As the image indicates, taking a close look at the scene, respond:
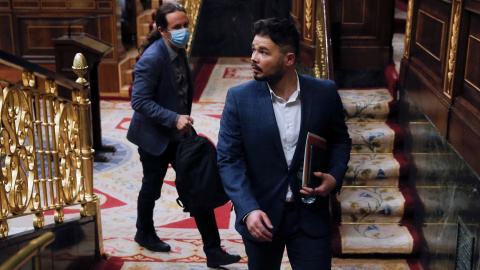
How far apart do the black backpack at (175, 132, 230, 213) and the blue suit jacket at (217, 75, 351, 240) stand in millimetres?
916

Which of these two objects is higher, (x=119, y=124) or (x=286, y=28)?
(x=286, y=28)

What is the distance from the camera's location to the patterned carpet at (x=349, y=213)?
195 inches

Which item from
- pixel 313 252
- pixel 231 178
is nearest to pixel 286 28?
pixel 231 178

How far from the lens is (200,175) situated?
411cm

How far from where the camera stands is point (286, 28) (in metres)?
3.07

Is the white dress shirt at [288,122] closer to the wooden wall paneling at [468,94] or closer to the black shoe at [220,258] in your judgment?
the wooden wall paneling at [468,94]

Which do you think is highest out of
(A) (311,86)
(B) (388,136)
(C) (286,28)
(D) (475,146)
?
(C) (286,28)

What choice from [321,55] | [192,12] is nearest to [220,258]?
[321,55]

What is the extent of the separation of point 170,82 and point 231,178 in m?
1.68

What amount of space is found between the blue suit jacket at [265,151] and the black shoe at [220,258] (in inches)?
61.7

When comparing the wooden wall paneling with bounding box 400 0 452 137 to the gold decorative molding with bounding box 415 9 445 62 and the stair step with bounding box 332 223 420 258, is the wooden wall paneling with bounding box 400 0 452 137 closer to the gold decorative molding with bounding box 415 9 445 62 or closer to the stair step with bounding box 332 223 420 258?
the gold decorative molding with bounding box 415 9 445 62

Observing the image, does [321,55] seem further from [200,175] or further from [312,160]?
[312,160]

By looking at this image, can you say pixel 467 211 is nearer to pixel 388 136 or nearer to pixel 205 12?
pixel 388 136

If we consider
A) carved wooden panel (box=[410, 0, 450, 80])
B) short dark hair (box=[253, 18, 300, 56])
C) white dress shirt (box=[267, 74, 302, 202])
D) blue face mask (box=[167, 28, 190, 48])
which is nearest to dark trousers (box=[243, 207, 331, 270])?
white dress shirt (box=[267, 74, 302, 202])
